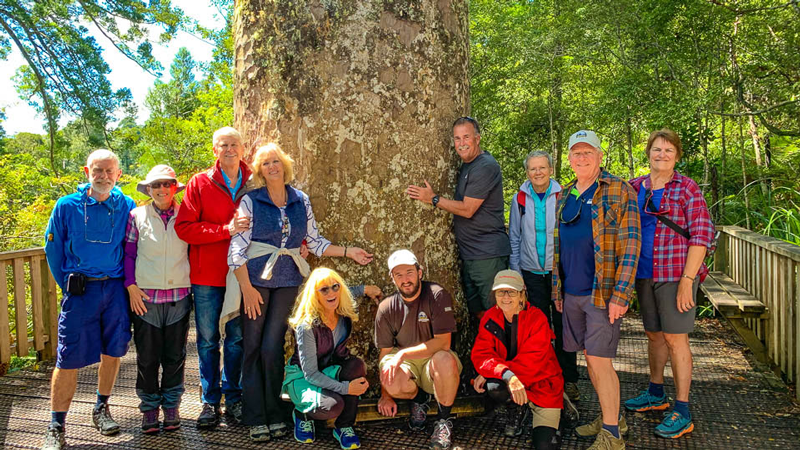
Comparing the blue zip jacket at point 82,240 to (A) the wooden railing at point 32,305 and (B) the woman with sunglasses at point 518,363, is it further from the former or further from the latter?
(B) the woman with sunglasses at point 518,363

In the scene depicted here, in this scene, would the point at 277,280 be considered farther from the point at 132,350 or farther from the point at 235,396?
the point at 132,350

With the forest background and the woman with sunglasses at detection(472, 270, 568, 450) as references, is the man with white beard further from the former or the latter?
the forest background

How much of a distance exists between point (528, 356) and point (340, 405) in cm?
107

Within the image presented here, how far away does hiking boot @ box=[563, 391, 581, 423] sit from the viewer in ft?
11.0

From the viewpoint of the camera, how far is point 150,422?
329 centimetres

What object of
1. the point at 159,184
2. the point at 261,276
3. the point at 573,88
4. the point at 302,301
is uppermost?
the point at 573,88

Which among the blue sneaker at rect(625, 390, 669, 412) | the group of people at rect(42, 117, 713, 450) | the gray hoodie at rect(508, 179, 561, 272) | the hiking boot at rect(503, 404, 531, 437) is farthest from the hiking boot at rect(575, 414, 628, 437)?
the gray hoodie at rect(508, 179, 561, 272)

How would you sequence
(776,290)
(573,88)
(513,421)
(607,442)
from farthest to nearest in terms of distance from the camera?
(573,88) < (776,290) < (513,421) < (607,442)

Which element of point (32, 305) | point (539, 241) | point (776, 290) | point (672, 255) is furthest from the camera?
point (32, 305)

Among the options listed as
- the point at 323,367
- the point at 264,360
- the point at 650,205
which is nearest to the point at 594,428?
the point at 650,205

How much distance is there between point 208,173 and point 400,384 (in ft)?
5.47

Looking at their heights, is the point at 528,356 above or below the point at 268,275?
below

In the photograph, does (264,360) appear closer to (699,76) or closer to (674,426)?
(674,426)

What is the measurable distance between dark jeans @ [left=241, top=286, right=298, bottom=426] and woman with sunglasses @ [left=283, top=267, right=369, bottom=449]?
9cm
